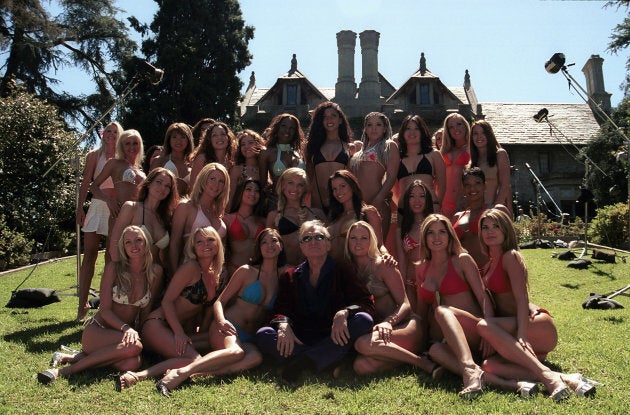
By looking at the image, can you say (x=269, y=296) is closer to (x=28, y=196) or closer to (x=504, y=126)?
(x=28, y=196)

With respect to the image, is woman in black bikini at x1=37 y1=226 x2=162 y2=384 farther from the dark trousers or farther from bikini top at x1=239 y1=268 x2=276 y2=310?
the dark trousers

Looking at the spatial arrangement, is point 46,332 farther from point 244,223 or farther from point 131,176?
point 244,223

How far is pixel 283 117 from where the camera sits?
6391mm

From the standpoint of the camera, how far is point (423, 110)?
27.6m

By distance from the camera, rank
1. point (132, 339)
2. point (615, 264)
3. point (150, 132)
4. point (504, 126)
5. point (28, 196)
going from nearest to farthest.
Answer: point (132, 339) → point (615, 264) → point (28, 196) → point (150, 132) → point (504, 126)

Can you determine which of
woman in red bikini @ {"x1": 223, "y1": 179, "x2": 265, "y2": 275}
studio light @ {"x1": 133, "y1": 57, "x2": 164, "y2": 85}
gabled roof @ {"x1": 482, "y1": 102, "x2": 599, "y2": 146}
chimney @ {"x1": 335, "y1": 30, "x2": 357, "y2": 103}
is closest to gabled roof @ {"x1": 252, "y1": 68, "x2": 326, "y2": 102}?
Result: chimney @ {"x1": 335, "y1": 30, "x2": 357, "y2": 103}

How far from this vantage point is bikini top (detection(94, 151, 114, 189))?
662 cm

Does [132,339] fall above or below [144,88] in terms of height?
below

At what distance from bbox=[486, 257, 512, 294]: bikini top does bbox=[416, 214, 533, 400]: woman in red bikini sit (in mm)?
101

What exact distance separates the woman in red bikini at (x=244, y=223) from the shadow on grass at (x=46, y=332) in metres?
1.92

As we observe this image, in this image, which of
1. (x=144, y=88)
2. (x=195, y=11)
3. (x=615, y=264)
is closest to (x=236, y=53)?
(x=195, y=11)

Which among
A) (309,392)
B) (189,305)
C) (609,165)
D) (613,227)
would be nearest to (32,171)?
(189,305)

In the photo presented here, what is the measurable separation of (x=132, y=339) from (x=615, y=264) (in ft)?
35.1

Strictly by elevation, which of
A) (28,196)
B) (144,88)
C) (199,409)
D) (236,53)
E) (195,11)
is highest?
(195,11)
